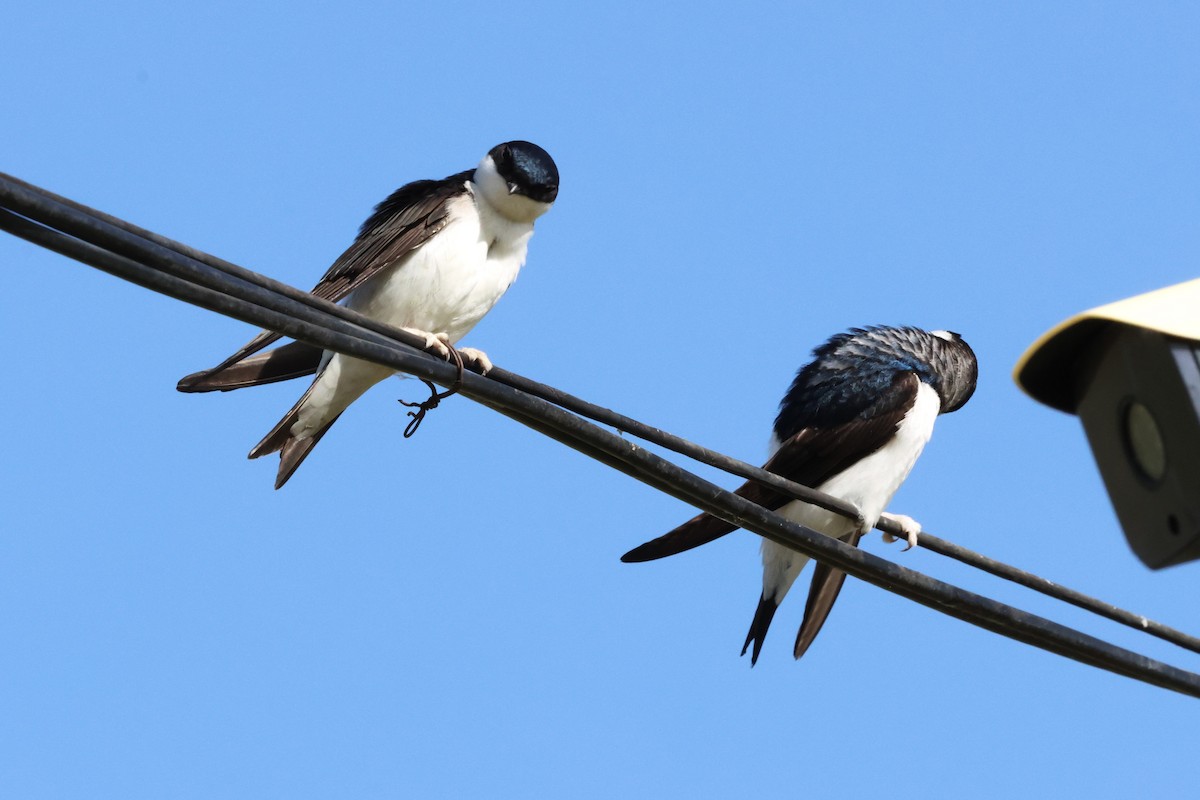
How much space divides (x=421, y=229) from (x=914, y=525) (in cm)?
200

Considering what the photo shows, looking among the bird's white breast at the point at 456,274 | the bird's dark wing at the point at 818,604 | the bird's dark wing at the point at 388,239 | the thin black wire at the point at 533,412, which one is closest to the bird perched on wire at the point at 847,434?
the bird's dark wing at the point at 818,604

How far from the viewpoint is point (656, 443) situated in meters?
3.80

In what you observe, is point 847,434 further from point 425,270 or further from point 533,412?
point 533,412

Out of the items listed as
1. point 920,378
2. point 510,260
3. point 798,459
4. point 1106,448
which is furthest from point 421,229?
point 1106,448

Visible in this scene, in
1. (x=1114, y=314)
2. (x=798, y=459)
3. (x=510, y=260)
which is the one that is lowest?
(x=1114, y=314)

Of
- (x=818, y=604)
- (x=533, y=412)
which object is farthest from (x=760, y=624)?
(x=533, y=412)

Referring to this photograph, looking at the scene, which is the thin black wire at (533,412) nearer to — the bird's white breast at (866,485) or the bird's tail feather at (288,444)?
the bird's tail feather at (288,444)

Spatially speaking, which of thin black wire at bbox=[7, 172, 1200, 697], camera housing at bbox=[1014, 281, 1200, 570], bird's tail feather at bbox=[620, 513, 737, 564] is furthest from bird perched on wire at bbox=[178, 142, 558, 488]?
camera housing at bbox=[1014, 281, 1200, 570]

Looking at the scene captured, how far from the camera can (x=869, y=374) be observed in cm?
647

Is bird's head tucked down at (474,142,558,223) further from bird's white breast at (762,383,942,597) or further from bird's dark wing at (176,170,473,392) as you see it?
bird's white breast at (762,383,942,597)

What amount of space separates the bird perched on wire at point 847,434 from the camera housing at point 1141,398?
2.52 m

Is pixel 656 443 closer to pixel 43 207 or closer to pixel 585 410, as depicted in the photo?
pixel 585 410

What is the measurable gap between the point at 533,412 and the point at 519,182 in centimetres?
253

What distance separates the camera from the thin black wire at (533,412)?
2.74 metres
